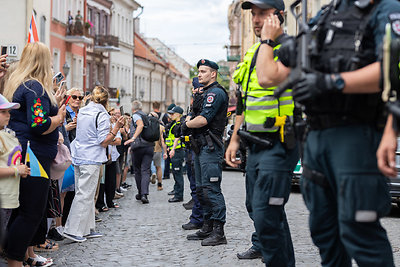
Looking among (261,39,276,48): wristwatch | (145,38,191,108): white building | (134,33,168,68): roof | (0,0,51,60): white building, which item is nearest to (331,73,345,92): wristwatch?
(261,39,276,48): wristwatch

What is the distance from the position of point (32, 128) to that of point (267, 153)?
2.23 meters

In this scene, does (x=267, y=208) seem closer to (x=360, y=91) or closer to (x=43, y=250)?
(x=360, y=91)

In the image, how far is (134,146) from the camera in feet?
46.6

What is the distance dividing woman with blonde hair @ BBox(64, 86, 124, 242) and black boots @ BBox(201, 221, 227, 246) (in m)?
1.55

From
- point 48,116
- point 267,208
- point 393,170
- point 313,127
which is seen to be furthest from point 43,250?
point 393,170

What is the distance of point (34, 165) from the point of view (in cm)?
605

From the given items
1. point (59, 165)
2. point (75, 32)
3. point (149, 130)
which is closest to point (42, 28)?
point (75, 32)

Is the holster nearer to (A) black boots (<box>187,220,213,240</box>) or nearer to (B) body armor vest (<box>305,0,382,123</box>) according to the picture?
(B) body armor vest (<box>305,0,382,123</box>)

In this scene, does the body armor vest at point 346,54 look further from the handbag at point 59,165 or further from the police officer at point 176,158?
the police officer at point 176,158

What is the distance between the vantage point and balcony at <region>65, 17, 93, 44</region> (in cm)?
4159

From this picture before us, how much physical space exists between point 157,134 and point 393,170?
1126cm

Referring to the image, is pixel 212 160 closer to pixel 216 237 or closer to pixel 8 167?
pixel 216 237

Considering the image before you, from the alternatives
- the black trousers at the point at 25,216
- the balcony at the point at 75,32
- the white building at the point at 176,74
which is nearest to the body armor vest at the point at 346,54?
the black trousers at the point at 25,216

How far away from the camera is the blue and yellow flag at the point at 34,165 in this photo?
19.8 feet
